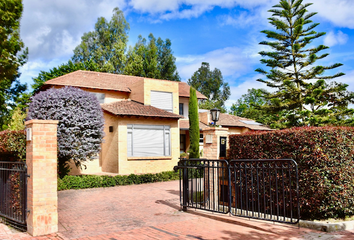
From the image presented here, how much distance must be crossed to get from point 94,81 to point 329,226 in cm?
1975

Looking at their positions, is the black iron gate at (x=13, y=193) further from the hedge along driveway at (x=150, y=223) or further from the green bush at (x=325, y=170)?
the green bush at (x=325, y=170)

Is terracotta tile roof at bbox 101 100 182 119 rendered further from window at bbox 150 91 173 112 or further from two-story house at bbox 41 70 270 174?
window at bbox 150 91 173 112

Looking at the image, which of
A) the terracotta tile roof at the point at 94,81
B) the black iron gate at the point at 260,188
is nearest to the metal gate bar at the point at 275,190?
the black iron gate at the point at 260,188

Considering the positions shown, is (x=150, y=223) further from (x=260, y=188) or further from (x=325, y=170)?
(x=325, y=170)

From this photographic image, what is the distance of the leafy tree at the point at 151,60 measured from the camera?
3638 centimetres

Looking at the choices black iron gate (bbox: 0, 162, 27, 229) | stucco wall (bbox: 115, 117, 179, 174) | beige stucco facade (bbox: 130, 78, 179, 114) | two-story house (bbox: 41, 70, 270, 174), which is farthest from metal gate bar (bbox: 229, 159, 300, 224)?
beige stucco facade (bbox: 130, 78, 179, 114)

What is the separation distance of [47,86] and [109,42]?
19.3 metres

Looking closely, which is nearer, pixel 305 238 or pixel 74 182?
pixel 305 238

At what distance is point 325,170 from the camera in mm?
6461

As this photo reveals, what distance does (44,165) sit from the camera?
6113 mm

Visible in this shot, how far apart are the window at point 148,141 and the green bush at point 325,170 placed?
454 inches

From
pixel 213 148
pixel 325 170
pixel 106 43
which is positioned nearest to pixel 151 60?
pixel 106 43

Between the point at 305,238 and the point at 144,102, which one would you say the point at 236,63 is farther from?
the point at 305,238

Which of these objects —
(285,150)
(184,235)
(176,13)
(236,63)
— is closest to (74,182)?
(184,235)
